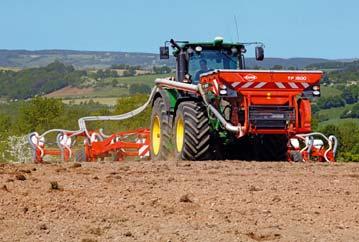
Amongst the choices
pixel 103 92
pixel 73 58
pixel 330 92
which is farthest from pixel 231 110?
pixel 73 58

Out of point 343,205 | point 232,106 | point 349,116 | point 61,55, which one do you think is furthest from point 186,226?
point 61,55

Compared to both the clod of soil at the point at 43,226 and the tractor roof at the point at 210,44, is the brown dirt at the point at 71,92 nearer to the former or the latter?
the tractor roof at the point at 210,44

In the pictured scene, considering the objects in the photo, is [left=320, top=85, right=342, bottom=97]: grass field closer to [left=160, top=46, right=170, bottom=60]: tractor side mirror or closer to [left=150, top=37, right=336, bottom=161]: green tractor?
[left=160, top=46, right=170, bottom=60]: tractor side mirror

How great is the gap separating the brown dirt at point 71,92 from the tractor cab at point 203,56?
76512mm

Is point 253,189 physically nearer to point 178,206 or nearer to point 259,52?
point 178,206

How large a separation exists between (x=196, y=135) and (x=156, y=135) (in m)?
3.11

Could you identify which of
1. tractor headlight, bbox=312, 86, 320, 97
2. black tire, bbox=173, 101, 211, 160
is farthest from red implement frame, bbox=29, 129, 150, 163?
tractor headlight, bbox=312, 86, 320, 97

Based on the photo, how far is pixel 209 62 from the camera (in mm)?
16125

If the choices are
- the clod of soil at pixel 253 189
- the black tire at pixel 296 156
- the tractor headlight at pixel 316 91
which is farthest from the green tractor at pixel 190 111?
the clod of soil at pixel 253 189

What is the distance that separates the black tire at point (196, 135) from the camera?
1416 cm

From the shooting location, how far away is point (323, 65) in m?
86.4

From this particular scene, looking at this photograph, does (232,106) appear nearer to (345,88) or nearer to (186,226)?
(186,226)

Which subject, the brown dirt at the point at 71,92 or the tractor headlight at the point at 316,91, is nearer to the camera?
the tractor headlight at the point at 316,91

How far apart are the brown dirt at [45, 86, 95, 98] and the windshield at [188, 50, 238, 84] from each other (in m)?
76.5
